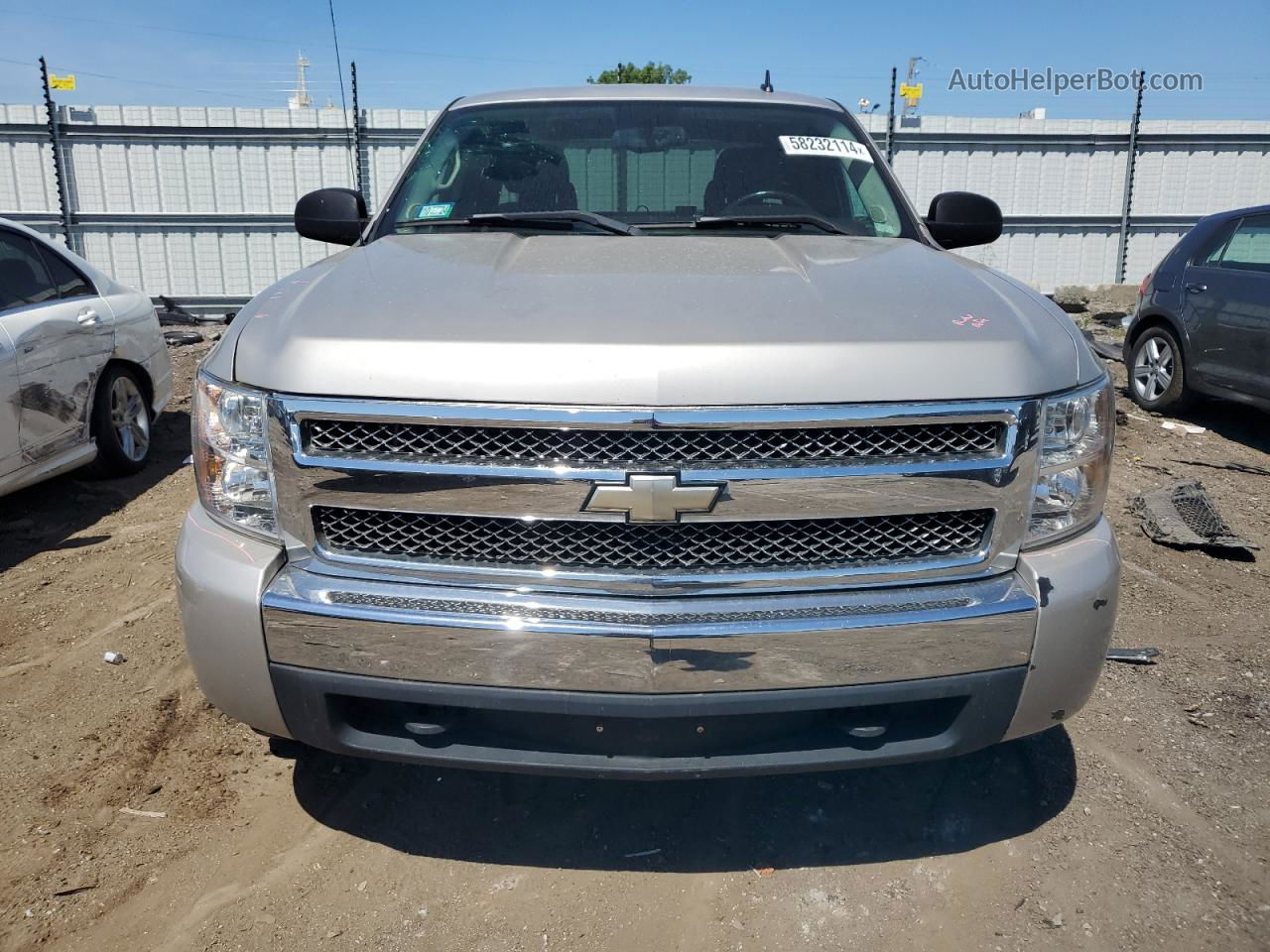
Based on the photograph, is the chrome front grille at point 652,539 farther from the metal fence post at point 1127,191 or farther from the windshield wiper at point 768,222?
the metal fence post at point 1127,191

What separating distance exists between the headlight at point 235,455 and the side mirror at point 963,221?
2.51 m

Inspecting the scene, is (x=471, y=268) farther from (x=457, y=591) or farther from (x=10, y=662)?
(x=10, y=662)

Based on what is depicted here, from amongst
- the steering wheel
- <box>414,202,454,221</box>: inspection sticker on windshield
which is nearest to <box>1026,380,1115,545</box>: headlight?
the steering wheel

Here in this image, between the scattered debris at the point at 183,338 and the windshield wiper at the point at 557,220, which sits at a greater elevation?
the windshield wiper at the point at 557,220

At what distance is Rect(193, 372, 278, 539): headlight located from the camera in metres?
2.18

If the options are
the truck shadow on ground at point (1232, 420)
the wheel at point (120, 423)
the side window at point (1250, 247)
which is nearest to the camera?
the wheel at point (120, 423)

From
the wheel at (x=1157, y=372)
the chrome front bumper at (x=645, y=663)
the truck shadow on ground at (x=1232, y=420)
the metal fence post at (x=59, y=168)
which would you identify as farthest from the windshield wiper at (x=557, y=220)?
the metal fence post at (x=59, y=168)

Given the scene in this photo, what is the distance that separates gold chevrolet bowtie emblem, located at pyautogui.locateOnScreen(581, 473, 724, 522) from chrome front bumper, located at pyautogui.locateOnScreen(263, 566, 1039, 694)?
7.9 inches

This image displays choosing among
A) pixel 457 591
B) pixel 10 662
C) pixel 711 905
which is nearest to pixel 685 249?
pixel 457 591

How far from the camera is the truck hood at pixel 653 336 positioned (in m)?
2.03

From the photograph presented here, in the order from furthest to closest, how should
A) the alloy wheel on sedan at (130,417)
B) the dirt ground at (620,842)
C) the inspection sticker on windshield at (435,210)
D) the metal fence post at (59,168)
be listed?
1. the metal fence post at (59,168)
2. the alloy wheel on sedan at (130,417)
3. the inspection sticker on windshield at (435,210)
4. the dirt ground at (620,842)

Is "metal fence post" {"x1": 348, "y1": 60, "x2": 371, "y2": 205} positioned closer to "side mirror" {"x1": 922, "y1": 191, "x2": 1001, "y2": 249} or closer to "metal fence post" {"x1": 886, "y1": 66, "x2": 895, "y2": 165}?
"metal fence post" {"x1": 886, "y1": 66, "x2": 895, "y2": 165}

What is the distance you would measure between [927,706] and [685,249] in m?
A: 1.39

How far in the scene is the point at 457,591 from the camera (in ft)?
6.94
